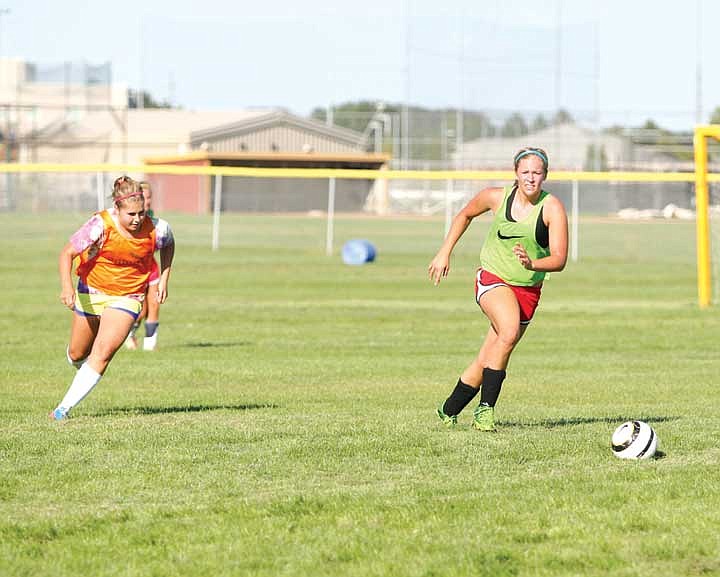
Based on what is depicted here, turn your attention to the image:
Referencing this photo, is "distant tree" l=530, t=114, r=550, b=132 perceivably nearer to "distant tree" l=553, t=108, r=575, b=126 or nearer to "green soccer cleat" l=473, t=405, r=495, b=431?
"distant tree" l=553, t=108, r=575, b=126

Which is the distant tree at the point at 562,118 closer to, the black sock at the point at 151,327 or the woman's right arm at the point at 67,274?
the black sock at the point at 151,327

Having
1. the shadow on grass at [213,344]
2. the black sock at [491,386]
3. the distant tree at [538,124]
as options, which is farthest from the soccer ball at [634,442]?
the distant tree at [538,124]

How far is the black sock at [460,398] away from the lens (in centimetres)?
908

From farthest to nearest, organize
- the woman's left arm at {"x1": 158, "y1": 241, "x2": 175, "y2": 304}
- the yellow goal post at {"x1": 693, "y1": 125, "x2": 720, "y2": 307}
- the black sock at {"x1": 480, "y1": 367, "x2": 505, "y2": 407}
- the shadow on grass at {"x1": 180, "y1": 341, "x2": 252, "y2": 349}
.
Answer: the yellow goal post at {"x1": 693, "y1": 125, "x2": 720, "y2": 307} < the shadow on grass at {"x1": 180, "y1": 341, "x2": 252, "y2": 349} < the woman's left arm at {"x1": 158, "y1": 241, "x2": 175, "y2": 304} < the black sock at {"x1": 480, "y1": 367, "x2": 505, "y2": 407}

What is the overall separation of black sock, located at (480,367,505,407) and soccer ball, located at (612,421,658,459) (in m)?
1.04

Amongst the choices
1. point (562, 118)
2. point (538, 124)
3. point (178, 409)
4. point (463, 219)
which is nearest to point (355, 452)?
point (463, 219)

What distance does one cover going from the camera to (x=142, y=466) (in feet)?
25.3

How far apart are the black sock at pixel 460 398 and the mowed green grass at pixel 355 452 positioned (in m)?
0.17

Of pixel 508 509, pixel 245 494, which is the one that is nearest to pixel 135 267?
pixel 245 494

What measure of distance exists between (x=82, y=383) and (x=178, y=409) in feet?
3.79

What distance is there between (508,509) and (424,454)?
1.50 meters

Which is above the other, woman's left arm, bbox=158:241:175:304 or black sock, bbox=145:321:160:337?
woman's left arm, bbox=158:241:175:304

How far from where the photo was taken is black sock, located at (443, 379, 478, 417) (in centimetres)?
908

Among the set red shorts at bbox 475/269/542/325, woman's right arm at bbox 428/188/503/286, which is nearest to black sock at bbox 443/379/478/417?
red shorts at bbox 475/269/542/325
